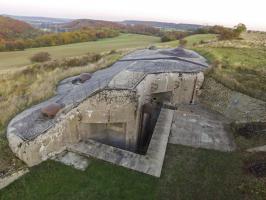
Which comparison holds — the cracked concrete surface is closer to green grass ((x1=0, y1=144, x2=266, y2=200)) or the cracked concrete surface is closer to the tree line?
green grass ((x1=0, y1=144, x2=266, y2=200))

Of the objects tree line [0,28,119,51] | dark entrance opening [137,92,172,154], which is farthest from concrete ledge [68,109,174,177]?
tree line [0,28,119,51]

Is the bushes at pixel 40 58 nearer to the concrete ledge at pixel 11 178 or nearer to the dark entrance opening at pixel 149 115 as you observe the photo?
the dark entrance opening at pixel 149 115

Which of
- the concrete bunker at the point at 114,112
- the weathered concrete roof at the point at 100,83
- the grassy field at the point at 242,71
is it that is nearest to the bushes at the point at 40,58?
the weathered concrete roof at the point at 100,83

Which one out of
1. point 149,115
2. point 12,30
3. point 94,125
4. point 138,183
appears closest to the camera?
point 138,183

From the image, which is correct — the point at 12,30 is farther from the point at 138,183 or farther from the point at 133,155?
the point at 138,183

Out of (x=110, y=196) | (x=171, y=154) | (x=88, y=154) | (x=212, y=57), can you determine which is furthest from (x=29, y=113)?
(x=212, y=57)

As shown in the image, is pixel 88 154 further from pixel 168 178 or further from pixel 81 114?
pixel 168 178

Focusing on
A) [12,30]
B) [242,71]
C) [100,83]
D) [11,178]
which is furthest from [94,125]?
[12,30]
